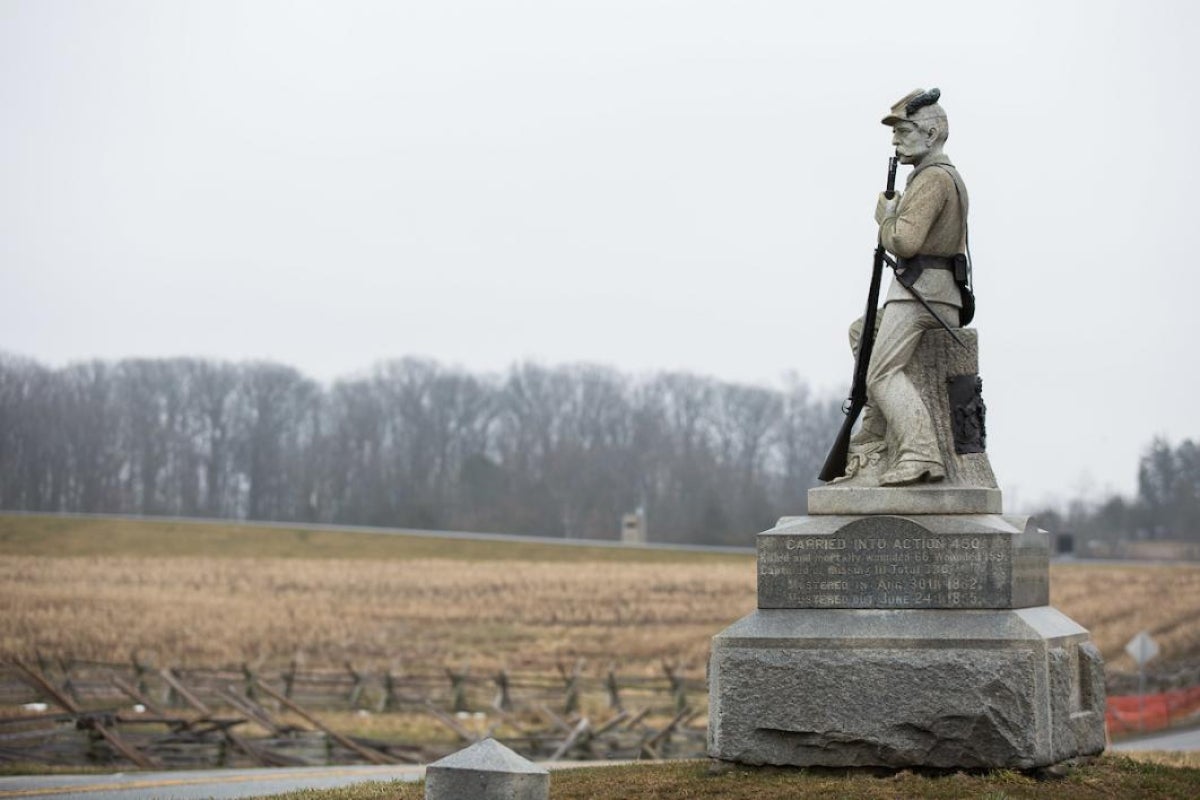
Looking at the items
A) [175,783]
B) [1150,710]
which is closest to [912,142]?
[175,783]

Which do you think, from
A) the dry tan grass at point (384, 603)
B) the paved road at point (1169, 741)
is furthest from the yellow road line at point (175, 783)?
the dry tan grass at point (384, 603)

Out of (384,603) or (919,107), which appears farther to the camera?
(384,603)

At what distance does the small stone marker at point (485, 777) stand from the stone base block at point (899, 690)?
300 centimetres

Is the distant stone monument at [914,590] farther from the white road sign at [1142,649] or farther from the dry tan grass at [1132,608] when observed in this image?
the dry tan grass at [1132,608]

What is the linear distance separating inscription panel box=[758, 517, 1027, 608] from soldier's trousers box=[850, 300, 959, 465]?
0.67 meters

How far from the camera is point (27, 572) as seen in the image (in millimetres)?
43812

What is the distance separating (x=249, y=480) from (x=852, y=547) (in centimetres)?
8893

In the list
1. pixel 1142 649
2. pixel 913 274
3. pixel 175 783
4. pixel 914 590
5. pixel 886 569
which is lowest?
pixel 175 783

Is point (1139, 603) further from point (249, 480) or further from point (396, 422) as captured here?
point (396, 422)

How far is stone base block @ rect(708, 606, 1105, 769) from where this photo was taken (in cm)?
1159

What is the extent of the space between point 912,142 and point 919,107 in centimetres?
28

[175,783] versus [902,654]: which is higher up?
[902,654]

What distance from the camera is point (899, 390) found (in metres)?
12.8

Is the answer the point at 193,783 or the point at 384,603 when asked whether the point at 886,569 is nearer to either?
the point at 193,783
